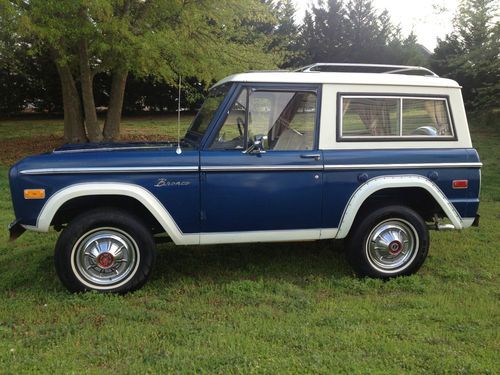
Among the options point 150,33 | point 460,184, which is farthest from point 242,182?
point 150,33

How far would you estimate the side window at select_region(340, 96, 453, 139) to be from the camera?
471 centimetres

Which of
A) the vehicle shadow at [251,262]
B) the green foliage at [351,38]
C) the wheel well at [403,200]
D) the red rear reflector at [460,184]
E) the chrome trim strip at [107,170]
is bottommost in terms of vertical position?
the vehicle shadow at [251,262]

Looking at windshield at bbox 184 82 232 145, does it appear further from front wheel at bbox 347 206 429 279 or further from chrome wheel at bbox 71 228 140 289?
front wheel at bbox 347 206 429 279

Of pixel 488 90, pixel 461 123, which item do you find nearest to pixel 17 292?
pixel 461 123

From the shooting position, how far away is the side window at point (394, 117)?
15.4 feet

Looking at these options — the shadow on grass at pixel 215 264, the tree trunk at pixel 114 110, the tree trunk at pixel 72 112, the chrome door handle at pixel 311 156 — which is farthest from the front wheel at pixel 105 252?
the tree trunk at pixel 72 112

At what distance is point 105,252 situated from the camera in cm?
432

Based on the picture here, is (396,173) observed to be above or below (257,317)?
above

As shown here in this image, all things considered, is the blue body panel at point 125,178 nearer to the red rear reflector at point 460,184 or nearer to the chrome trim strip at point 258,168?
the chrome trim strip at point 258,168

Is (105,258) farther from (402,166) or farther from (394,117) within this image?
(394,117)

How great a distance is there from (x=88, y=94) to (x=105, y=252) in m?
10.2

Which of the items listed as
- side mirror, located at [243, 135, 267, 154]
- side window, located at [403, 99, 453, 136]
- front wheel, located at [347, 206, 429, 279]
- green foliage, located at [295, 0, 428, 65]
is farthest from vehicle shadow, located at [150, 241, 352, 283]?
green foliage, located at [295, 0, 428, 65]

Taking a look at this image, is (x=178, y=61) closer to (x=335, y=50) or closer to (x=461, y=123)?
(x=461, y=123)

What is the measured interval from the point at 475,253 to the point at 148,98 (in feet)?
77.0
